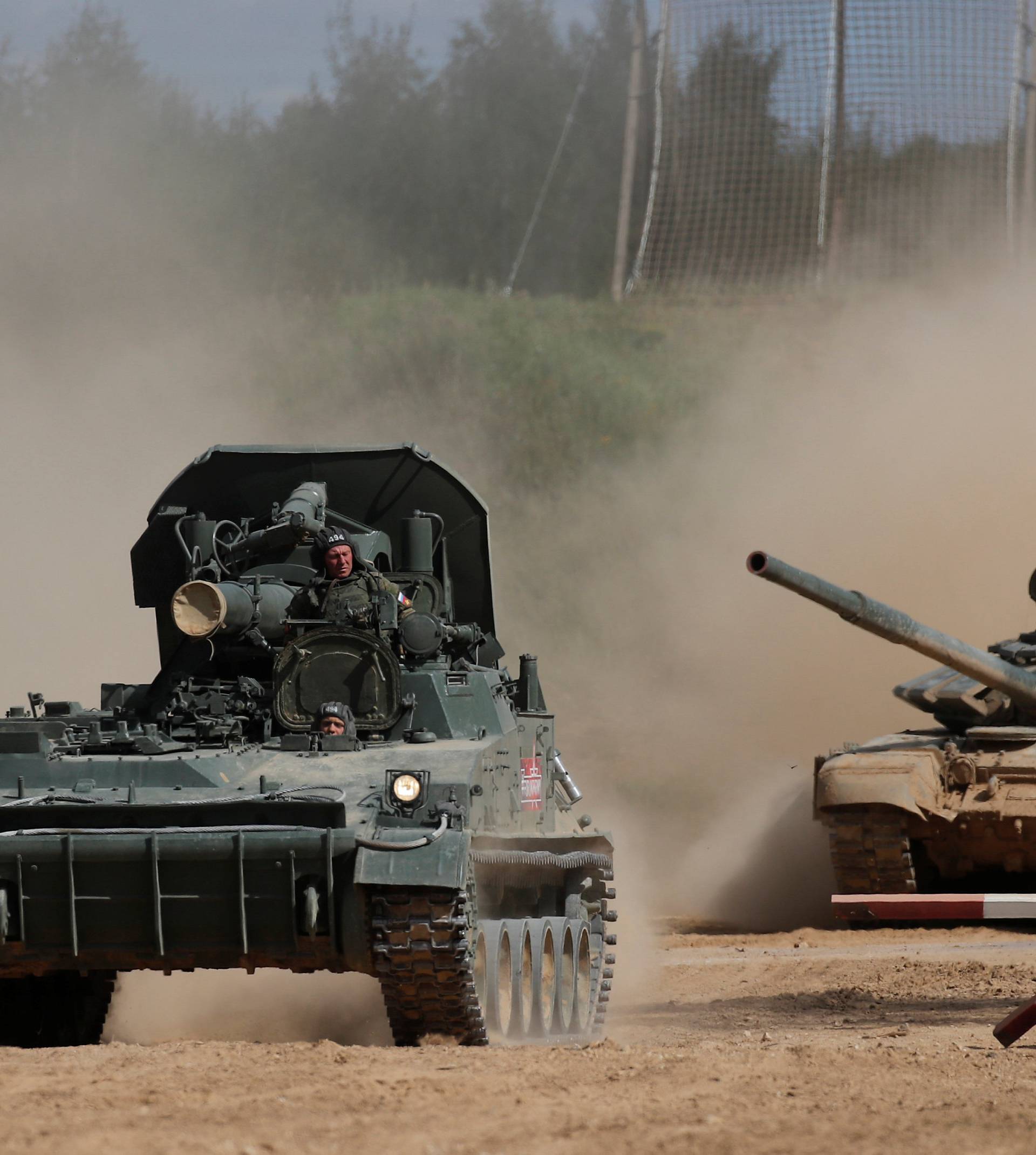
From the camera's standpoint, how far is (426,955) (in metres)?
8.02

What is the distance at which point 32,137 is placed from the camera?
33.8 metres

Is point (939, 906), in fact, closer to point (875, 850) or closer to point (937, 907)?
point (937, 907)

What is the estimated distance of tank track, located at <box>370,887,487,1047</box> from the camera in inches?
314

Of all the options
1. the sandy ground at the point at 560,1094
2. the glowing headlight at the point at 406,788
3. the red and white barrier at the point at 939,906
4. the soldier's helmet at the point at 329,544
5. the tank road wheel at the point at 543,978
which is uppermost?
the soldier's helmet at the point at 329,544

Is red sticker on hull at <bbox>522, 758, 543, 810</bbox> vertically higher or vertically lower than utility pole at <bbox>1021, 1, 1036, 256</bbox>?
lower

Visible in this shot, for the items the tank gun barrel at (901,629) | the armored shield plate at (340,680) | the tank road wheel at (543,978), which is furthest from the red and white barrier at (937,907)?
the armored shield plate at (340,680)

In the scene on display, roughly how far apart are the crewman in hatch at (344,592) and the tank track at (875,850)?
4.40 meters

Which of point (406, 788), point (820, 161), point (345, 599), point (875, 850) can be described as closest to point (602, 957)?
point (406, 788)

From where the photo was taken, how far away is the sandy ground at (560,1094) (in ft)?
19.3

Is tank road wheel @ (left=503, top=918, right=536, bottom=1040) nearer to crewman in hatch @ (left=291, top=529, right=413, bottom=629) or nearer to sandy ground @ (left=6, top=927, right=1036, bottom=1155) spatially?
sandy ground @ (left=6, top=927, right=1036, bottom=1155)

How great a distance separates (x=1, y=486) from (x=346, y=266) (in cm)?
962

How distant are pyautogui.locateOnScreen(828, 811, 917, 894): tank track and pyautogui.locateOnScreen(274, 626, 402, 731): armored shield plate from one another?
486 cm

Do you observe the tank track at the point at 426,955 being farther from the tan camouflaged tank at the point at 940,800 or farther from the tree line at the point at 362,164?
the tree line at the point at 362,164

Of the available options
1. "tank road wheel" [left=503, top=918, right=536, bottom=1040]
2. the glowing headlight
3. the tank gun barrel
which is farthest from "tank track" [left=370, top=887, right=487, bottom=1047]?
the tank gun barrel
